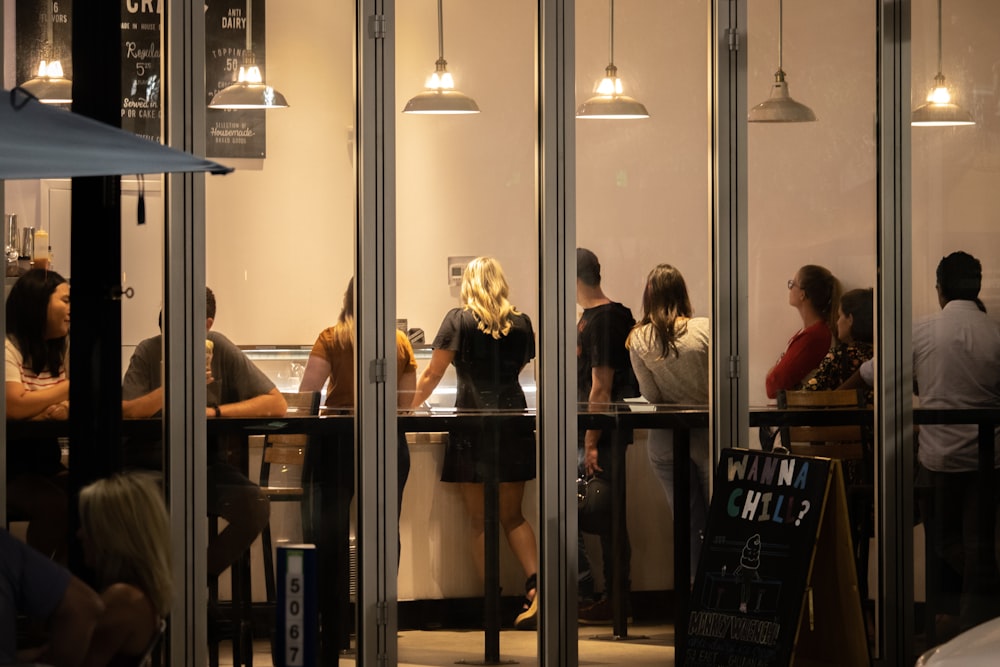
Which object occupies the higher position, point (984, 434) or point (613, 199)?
point (613, 199)

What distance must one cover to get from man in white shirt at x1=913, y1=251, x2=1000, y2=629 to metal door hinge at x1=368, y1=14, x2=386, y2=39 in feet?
8.40

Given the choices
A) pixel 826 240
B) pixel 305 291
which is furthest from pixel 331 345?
pixel 826 240

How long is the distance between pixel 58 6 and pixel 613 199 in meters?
2.29

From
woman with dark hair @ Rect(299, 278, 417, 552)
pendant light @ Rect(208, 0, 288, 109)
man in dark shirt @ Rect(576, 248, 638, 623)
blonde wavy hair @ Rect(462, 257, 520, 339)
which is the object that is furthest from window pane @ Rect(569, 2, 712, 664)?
pendant light @ Rect(208, 0, 288, 109)

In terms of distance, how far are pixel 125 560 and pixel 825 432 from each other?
307cm

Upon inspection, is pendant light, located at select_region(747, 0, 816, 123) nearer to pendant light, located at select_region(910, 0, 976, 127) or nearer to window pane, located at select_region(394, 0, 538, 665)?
pendant light, located at select_region(910, 0, 976, 127)

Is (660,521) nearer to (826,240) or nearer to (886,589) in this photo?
(886,589)

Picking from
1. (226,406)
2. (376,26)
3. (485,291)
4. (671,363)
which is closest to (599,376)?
(671,363)

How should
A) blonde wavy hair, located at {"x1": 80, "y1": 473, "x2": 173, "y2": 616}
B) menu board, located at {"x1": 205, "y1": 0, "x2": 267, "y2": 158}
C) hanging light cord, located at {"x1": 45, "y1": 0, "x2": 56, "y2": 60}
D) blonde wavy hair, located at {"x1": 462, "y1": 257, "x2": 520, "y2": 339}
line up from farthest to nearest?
blonde wavy hair, located at {"x1": 462, "y1": 257, "x2": 520, "y2": 339} < menu board, located at {"x1": 205, "y1": 0, "x2": 267, "y2": 158} < hanging light cord, located at {"x1": 45, "y1": 0, "x2": 56, "y2": 60} < blonde wavy hair, located at {"x1": 80, "y1": 473, "x2": 173, "y2": 616}

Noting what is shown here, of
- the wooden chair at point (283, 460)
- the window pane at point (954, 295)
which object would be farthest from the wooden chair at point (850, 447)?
the wooden chair at point (283, 460)

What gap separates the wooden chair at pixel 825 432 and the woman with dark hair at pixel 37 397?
2935 mm

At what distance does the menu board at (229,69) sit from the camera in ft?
15.4

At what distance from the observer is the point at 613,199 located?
504 centimetres

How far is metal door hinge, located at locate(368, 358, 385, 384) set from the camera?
483 cm
